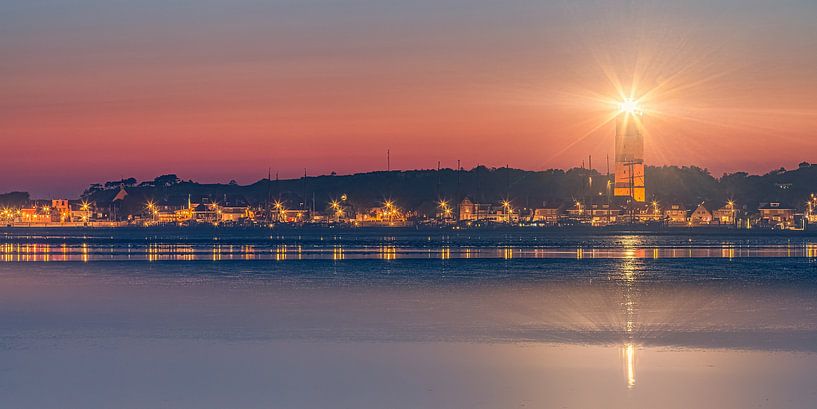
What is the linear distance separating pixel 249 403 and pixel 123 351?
6198mm

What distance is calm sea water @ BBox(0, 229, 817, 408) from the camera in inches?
635

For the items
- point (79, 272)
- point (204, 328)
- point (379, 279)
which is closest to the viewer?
point (204, 328)

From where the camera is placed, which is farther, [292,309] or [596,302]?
[596,302]

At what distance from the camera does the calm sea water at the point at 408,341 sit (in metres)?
16.1

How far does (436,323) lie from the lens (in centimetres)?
2558

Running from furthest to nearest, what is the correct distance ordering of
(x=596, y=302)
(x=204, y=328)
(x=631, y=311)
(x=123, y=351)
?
(x=596, y=302), (x=631, y=311), (x=204, y=328), (x=123, y=351)

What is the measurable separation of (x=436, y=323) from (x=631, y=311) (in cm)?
600

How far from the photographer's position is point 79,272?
1848 inches

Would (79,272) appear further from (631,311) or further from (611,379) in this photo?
(611,379)

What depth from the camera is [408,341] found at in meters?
22.2

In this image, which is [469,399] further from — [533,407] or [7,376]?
[7,376]

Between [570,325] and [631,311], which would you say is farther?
[631,311]

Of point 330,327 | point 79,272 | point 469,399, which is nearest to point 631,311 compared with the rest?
point 330,327

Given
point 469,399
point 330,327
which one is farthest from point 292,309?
point 469,399
